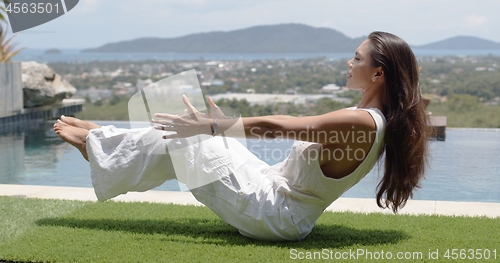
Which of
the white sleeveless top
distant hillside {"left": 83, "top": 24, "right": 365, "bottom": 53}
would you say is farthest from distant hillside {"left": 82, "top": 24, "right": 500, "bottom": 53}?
the white sleeveless top

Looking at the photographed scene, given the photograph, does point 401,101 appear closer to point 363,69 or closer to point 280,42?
point 363,69

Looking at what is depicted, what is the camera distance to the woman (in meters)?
2.42

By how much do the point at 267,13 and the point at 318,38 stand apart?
12972 millimetres

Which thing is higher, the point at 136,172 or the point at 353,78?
the point at 353,78

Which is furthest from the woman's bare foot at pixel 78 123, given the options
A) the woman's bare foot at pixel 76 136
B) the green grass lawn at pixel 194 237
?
the green grass lawn at pixel 194 237

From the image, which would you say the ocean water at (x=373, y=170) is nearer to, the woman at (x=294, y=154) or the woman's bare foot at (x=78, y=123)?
the woman at (x=294, y=154)

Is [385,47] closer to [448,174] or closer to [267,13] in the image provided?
[448,174]

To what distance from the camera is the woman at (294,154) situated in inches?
95.4

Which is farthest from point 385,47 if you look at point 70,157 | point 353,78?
point 70,157

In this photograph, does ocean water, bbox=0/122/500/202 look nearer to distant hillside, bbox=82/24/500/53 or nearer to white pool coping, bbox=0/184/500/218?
white pool coping, bbox=0/184/500/218

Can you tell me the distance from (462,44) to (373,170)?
Result: 39.1 meters

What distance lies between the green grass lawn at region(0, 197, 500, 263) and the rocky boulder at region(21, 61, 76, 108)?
258 inches

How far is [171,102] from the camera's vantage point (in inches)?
113

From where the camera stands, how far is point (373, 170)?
5398 mm
